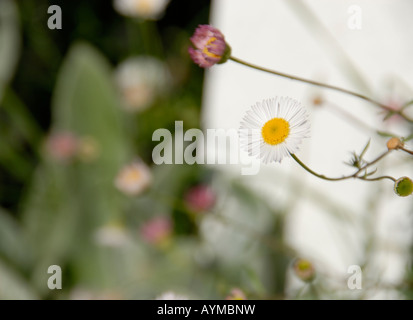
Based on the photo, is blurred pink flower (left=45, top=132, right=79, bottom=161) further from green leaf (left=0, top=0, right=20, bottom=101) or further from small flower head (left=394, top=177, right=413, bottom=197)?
small flower head (left=394, top=177, right=413, bottom=197)

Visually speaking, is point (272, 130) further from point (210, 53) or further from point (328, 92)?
point (328, 92)

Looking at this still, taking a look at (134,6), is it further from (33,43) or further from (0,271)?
(0,271)

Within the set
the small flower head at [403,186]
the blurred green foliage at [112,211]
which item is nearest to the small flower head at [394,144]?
the small flower head at [403,186]

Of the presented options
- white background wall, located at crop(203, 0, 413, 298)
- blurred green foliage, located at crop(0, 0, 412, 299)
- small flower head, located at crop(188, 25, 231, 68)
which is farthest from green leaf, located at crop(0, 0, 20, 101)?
small flower head, located at crop(188, 25, 231, 68)
